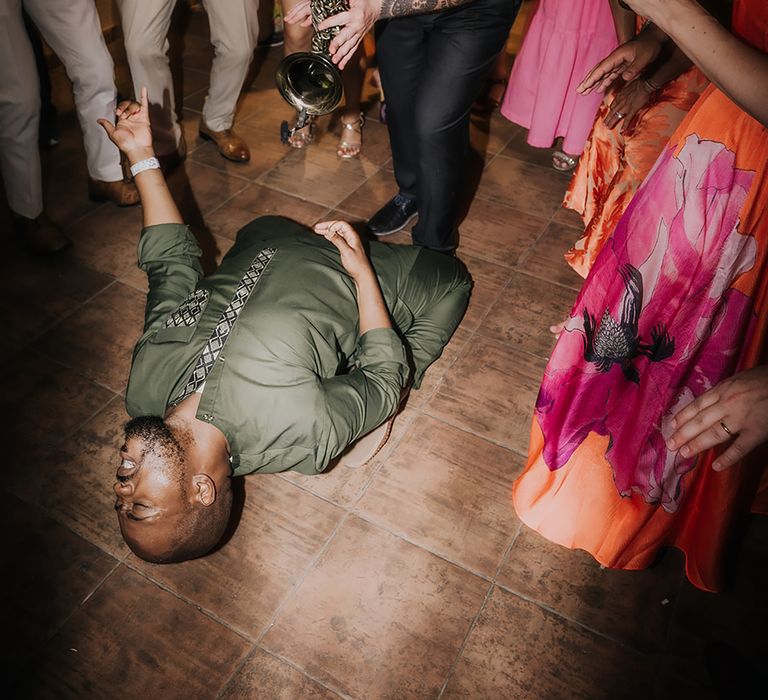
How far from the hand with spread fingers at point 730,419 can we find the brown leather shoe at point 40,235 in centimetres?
256

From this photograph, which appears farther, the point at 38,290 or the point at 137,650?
the point at 38,290

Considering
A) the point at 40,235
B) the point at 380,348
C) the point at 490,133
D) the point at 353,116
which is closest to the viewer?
the point at 380,348

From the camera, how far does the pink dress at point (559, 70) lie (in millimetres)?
2789

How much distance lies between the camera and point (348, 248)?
187 cm

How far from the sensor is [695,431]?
1.14 metres

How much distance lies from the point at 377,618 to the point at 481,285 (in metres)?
1.43

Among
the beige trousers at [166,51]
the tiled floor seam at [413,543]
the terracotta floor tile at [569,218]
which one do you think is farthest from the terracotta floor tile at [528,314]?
the beige trousers at [166,51]

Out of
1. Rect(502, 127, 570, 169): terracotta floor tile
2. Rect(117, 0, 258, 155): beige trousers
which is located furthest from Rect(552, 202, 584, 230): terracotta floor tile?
Rect(117, 0, 258, 155): beige trousers

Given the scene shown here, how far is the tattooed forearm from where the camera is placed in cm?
185

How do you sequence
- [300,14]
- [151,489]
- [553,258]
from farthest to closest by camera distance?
[553,258] → [300,14] → [151,489]

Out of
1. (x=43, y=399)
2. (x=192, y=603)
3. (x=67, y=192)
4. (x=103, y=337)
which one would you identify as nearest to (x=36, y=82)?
(x=67, y=192)

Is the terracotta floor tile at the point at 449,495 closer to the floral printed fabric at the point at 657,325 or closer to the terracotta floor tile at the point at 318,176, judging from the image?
the floral printed fabric at the point at 657,325

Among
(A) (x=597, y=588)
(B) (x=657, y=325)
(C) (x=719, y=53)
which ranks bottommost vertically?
(A) (x=597, y=588)

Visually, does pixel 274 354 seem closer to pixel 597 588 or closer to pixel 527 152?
pixel 597 588
